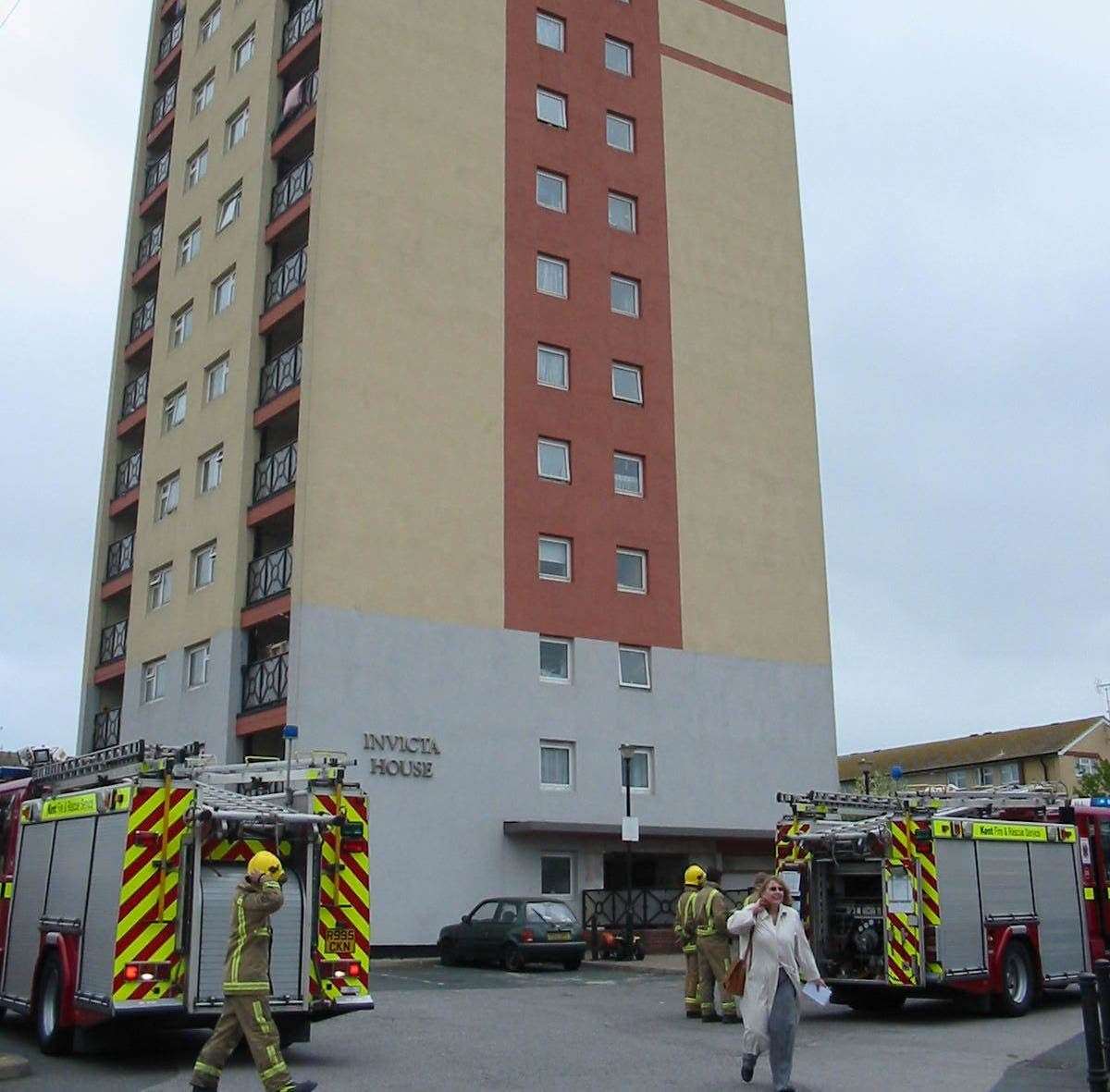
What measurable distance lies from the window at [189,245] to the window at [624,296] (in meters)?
11.0

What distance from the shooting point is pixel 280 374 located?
3197 cm

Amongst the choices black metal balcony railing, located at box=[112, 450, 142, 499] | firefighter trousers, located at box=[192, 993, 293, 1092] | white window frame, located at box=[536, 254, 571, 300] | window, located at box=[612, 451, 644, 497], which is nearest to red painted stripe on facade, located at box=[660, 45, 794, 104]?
white window frame, located at box=[536, 254, 571, 300]

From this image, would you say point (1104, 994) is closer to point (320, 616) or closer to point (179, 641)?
point (320, 616)

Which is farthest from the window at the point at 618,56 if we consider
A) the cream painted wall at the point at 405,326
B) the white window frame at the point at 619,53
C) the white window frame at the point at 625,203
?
the cream painted wall at the point at 405,326

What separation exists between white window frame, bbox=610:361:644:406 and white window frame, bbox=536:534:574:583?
415 centimetres

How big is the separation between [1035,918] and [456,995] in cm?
802

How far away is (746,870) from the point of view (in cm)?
3384

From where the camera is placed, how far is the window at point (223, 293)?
3509cm

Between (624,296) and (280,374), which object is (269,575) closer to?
(280,374)

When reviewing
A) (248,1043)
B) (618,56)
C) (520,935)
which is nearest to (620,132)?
(618,56)

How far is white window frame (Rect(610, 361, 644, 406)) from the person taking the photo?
34.8 metres

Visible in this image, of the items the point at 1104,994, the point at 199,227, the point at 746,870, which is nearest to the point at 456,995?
the point at 1104,994

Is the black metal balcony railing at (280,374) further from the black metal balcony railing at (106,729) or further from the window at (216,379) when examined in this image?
the black metal balcony railing at (106,729)

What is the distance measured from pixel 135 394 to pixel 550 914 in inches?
838
